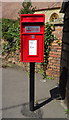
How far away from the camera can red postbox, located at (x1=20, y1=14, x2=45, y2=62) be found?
9.57ft

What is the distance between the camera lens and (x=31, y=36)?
3.03 m

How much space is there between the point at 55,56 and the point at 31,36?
2244mm

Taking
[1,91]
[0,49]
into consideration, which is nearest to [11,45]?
[0,49]

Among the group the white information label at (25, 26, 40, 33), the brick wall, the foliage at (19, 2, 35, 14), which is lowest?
the brick wall

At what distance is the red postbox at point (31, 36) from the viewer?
9.57 feet

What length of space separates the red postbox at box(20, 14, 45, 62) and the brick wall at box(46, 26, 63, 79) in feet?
6.66

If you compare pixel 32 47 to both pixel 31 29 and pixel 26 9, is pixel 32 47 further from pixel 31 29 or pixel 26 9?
pixel 26 9

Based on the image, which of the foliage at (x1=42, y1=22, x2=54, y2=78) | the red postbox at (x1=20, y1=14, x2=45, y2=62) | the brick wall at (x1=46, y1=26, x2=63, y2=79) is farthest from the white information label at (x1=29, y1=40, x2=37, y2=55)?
the foliage at (x1=42, y1=22, x2=54, y2=78)

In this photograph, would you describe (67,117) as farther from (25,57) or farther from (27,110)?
(25,57)

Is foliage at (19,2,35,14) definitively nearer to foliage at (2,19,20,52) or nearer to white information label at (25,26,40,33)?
foliage at (2,19,20,52)

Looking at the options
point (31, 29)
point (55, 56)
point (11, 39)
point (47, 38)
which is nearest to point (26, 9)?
point (11, 39)

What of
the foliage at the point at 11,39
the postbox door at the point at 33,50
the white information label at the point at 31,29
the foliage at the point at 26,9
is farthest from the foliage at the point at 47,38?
the foliage at the point at 26,9

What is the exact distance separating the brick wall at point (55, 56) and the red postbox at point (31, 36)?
203 centimetres

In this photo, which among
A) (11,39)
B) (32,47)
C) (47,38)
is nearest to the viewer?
(32,47)
